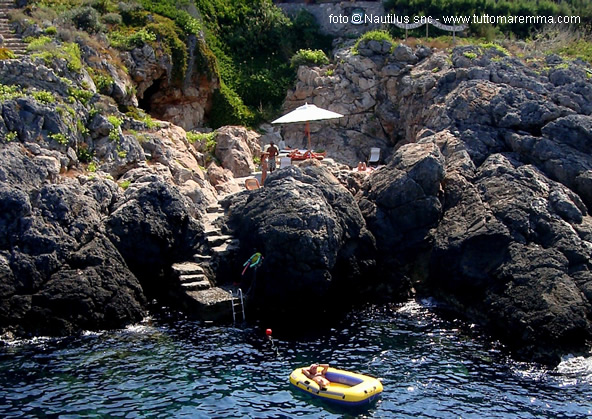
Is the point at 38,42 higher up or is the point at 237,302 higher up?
the point at 38,42

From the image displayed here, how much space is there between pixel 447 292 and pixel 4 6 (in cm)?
2471

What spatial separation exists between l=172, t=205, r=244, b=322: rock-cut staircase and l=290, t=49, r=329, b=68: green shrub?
16661 millimetres

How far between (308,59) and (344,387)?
25507 millimetres

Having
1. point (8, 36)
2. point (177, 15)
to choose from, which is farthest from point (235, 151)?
point (8, 36)

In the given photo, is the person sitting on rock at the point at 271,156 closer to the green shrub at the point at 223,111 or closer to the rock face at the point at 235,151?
the rock face at the point at 235,151

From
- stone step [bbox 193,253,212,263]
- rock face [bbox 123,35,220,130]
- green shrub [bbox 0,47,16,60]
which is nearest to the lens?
stone step [bbox 193,253,212,263]

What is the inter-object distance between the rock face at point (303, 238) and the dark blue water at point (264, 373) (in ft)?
5.66

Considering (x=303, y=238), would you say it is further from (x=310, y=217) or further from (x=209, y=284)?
(x=209, y=284)

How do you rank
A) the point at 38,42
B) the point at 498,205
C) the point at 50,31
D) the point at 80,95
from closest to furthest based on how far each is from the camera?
the point at 498,205 → the point at 80,95 → the point at 38,42 → the point at 50,31

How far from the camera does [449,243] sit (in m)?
25.9

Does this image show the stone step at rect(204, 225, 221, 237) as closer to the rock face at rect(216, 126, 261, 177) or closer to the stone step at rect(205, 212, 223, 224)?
the stone step at rect(205, 212, 223, 224)

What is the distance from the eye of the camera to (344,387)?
19.2 m

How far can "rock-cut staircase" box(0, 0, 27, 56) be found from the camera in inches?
1242

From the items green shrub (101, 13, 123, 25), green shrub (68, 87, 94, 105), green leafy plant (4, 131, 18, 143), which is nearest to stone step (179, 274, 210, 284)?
green leafy plant (4, 131, 18, 143)
